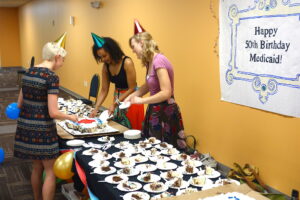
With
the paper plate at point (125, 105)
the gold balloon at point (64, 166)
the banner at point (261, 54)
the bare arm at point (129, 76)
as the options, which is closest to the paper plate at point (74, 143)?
the gold balloon at point (64, 166)

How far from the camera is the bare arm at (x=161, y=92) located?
2.24 metres

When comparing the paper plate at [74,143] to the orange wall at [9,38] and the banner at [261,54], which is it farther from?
the orange wall at [9,38]

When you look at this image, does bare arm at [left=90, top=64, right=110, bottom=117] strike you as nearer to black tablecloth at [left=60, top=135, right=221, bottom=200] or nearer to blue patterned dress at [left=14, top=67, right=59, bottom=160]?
blue patterned dress at [left=14, top=67, right=59, bottom=160]

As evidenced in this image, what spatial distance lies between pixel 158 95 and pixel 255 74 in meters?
1.02

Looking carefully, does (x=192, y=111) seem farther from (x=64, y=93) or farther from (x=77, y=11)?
(x=64, y=93)

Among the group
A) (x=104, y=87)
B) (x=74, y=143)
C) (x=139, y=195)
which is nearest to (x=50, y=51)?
(x=74, y=143)

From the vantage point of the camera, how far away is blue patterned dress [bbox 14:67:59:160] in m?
2.06

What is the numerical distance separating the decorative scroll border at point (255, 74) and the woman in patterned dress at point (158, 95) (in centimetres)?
81

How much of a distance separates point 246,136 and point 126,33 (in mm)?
2728

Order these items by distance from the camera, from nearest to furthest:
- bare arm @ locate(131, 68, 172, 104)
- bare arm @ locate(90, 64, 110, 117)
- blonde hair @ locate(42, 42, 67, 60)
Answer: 1. blonde hair @ locate(42, 42, 67, 60)
2. bare arm @ locate(131, 68, 172, 104)
3. bare arm @ locate(90, 64, 110, 117)

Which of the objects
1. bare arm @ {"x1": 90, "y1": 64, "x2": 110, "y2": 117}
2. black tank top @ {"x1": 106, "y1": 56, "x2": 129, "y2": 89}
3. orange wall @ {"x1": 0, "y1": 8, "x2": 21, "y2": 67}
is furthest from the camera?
orange wall @ {"x1": 0, "y1": 8, "x2": 21, "y2": 67}

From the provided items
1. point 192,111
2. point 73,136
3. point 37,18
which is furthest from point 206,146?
point 37,18

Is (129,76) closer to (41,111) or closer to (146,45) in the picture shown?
(146,45)

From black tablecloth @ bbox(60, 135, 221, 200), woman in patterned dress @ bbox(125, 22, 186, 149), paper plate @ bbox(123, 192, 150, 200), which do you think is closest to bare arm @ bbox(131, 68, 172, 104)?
woman in patterned dress @ bbox(125, 22, 186, 149)
